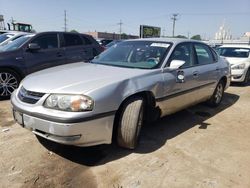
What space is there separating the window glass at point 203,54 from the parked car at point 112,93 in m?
0.20

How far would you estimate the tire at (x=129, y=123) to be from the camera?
10.3 feet

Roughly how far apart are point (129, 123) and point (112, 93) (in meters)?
0.47

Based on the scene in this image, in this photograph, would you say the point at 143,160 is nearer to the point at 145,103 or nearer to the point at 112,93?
the point at 145,103

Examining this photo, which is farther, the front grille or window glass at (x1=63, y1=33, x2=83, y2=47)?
window glass at (x1=63, y1=33, x2=83, y2=47)

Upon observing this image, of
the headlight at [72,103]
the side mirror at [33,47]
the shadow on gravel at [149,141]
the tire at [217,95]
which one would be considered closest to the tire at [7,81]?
the side mirror at [33,47]

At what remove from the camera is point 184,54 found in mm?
4340

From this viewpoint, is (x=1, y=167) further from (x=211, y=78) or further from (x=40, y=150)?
(x=211, y=78)

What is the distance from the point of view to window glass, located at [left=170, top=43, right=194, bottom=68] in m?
4.08

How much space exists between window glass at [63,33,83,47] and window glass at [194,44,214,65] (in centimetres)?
359

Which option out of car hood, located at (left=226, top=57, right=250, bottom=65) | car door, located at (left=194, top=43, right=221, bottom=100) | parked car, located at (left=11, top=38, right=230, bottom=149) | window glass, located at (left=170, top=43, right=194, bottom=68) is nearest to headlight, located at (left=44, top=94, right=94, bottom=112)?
parked car, located at (left=11, top=38, right=230, bottom=149)

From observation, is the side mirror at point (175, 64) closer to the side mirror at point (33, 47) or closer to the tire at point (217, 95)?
the tire at point (217, 95)

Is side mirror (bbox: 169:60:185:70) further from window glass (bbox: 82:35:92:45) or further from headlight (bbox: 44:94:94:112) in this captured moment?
window glass (bbox: 82:35:92:45)

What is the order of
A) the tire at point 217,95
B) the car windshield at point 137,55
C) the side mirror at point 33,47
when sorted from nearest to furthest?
1. the car windshield at point 137,55
2. the tire at point 217,95
3. the side mirror at point 33,47

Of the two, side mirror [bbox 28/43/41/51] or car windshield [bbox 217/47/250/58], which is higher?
side mirror [bbox 28/43/41/51]
